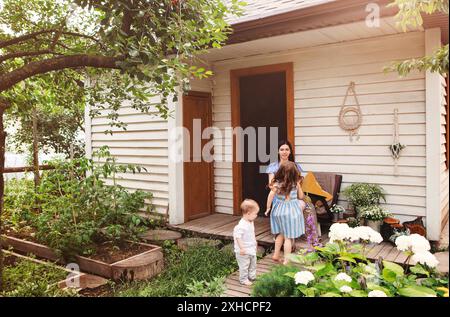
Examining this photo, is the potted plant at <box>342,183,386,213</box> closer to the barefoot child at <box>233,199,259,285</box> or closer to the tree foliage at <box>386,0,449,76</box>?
the barefoot child at <box>233,199,259,285</box>

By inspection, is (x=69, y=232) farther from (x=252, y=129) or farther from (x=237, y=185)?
(x=252, y=129)

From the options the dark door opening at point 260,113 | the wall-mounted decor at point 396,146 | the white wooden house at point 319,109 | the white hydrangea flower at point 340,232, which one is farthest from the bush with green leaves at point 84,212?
the wall-mounted decor at point 396,146

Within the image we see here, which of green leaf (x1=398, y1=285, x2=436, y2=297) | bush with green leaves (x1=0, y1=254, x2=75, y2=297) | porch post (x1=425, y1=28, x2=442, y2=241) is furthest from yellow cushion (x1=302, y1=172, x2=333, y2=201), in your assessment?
bush with green leaves (x1=0, y1=254, x2=75, y2=297)

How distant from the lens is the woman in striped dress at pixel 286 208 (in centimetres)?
463

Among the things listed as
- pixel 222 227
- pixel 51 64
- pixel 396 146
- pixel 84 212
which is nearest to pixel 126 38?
pixel 51 64

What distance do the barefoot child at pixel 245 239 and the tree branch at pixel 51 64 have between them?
1.96 meters

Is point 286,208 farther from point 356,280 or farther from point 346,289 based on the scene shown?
point 346,289

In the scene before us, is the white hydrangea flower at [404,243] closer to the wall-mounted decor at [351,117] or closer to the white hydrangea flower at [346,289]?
the white hydrangea flower at [346,289]

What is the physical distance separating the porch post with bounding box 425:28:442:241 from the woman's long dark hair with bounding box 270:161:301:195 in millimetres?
1828

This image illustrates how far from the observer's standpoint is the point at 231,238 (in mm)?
5637

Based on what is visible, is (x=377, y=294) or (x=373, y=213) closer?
(x=377, y=294)

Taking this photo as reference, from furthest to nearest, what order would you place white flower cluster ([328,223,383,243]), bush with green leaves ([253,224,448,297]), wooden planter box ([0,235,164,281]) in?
wooden planter box ([0,235,164,281]) → white flower cluster ([328,223,383,243]) → bush with green leaves ([253,224,448,297])

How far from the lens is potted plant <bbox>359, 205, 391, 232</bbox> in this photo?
200 inches

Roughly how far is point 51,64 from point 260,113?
14.3 ft
